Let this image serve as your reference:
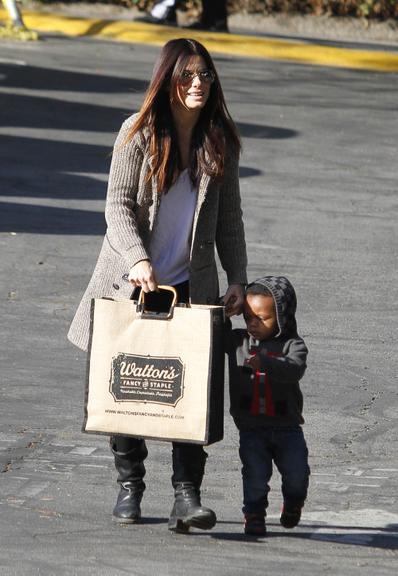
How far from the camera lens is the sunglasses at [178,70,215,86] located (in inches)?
216

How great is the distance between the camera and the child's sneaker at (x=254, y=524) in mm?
5680

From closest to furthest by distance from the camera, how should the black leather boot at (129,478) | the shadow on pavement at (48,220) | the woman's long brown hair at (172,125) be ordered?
1. the woman's long brown hair at (172,125)
2. the black leather boot at (129,478)
3. the shadow on pavement at (48,220)

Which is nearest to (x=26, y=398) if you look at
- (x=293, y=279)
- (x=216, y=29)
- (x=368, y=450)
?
(x=368, y=450)

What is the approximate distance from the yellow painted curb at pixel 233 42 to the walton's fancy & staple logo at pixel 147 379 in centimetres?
1697

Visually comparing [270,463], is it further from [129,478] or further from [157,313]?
[157,313]

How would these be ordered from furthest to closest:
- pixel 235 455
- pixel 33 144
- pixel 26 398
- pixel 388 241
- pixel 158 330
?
pixel 33 144, pixel 388 241, pixel 26 398, pixel 235 455, pixel 158 330

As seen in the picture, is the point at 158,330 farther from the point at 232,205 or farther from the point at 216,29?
the point at 216,29

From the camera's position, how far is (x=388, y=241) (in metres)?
12.3

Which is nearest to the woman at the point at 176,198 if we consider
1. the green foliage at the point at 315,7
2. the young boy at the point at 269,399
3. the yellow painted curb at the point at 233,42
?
the young boy at the point at 269,399

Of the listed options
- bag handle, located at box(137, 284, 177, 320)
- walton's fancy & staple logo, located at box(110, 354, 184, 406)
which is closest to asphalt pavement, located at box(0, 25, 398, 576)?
walton's fancy & staple logo, located at box(110, 354, 184, 406)

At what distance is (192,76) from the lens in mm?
5484

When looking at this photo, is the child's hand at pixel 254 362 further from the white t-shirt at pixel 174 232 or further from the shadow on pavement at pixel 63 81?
the shadow on pavement at pixel 63 81

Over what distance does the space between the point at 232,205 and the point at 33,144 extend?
10.5 meters

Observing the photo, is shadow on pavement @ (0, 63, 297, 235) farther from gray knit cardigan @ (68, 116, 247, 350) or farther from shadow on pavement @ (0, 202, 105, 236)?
gray knit cardigan @ (68, 116, 247, 350)
